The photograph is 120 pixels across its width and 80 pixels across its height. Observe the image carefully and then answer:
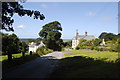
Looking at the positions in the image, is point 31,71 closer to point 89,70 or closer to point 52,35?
point 89,70

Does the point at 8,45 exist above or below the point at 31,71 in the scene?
above

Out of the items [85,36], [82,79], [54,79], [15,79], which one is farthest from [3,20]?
[85,36]

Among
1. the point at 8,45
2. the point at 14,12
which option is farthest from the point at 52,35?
the point at 14,12

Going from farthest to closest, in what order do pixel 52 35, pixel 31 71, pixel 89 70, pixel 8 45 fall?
pixel 52 35, pixel 8 45, pixel 31 71, pixel 89 70

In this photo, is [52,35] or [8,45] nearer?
[8,45]

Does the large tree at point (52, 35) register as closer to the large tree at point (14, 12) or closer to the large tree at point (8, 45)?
the large tree at point (8, 45)

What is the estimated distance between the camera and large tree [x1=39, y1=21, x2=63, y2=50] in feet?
193

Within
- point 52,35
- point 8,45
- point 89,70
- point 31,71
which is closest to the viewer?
point 89,70

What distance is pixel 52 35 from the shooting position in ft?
193

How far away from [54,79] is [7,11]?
759 cm

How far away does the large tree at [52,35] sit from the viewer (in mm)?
58812

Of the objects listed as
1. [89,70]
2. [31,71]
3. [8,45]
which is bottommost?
[31,71]

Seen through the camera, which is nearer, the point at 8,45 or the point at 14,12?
the point at 14,12

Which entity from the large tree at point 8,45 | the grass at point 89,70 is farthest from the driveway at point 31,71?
the large tree at point 8,45
